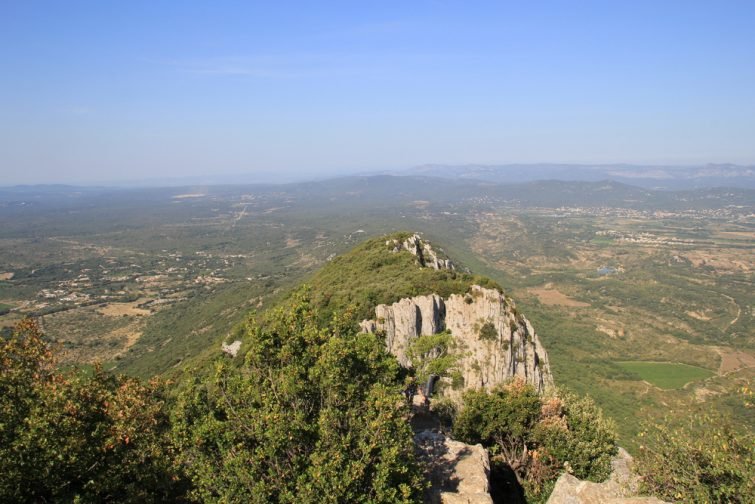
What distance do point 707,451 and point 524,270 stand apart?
181 m

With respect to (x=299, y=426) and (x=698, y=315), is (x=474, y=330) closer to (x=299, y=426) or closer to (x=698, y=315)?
(x=299, y=426)

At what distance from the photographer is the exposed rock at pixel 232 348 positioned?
53.7 metres

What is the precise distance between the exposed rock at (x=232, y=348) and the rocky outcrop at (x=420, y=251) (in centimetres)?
2898

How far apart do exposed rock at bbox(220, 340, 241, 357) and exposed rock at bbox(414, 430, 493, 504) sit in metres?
33.7

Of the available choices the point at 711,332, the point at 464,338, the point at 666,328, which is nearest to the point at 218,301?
the point at 464,338

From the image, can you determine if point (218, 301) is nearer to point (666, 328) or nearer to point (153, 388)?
point (153, 388)

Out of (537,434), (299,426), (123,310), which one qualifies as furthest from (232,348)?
(123,310)

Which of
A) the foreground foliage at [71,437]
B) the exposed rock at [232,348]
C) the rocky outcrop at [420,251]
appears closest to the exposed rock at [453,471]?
the foreground foliage at [71,437]

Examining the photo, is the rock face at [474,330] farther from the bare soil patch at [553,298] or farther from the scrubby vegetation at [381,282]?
the bare soil patch at [553,298]

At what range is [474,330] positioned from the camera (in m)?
44.6

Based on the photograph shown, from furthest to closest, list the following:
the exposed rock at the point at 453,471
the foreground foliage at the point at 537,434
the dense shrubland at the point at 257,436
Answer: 1. the foreground foliage at the point at 537,434
2. the exposed rock at the point at 453,471
3. the dense shrubland at the point at 257,436

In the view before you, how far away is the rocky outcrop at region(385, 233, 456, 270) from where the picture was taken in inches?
2790

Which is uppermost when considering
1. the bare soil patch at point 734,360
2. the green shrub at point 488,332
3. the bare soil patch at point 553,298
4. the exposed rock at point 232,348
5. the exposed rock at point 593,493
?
the exposed rock at point 593,493

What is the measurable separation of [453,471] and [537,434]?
27.4 ft
